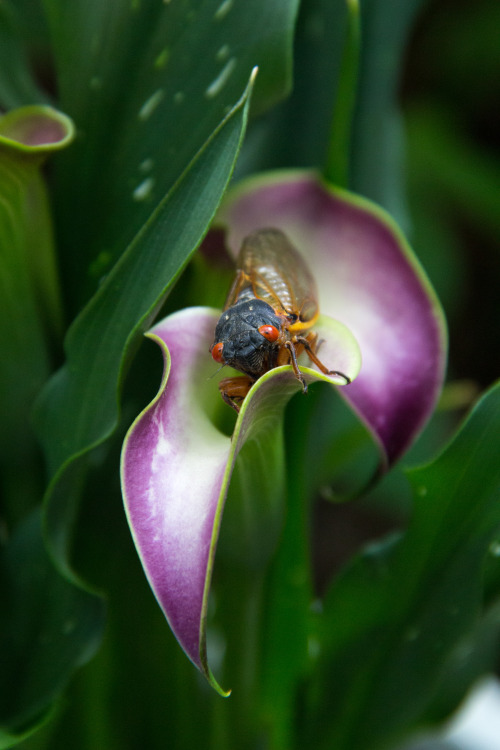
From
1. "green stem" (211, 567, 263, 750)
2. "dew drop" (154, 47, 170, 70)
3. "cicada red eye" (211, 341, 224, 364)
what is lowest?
"green stem" (211, 567, 263, 750)

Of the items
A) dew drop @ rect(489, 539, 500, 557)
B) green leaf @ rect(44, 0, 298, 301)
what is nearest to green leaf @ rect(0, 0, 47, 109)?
green leaf @ rect(44, 0, 298, 301)

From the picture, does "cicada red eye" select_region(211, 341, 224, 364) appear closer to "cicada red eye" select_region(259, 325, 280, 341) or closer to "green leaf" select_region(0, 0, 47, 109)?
"cicada red eye" select_region(259, 325, 280, 341)

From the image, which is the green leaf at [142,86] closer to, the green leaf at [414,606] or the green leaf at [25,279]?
the green leaf at [25,279]

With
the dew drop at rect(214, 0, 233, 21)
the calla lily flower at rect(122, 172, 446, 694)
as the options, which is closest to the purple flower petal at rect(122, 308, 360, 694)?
the calla lily flower at rect(122, 172, 446, 694)

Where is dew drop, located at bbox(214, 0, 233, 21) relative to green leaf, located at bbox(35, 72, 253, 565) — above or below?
above

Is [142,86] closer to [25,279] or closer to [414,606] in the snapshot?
[25,279]

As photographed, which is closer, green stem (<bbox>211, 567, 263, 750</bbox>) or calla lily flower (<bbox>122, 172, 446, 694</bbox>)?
calla lily flower (<bbox>122, 172, 446, 694</bbox>)

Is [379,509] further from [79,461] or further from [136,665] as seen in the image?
[79,461]
